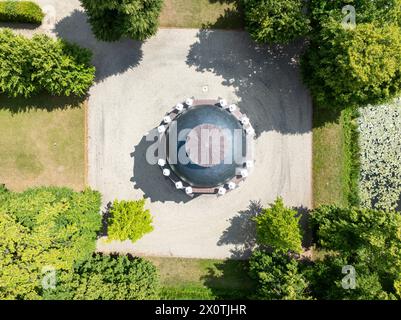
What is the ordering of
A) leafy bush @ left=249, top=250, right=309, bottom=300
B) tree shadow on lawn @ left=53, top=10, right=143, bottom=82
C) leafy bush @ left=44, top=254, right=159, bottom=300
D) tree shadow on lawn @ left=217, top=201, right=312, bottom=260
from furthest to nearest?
tree shadow on lawn @ left=217, top=201, right=312, bottom=260
tree shadow on lawn @ left=53, top=10, right=143, bottom=82
leafy bush @ left=249, top=250, right=309, bottom=300
leafy bush @ left=44, top=254, right=159, bottom=300

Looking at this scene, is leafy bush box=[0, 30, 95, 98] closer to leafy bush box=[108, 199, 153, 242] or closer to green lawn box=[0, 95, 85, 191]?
green lawn box=[0, 95, 85, 191]

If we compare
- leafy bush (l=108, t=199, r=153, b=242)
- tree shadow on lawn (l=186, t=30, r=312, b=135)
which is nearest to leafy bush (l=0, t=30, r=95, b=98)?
tree shadow on lawn (l=186, t=30, r=312, b=135)

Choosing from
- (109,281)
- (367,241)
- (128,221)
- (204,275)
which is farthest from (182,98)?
(367,241)

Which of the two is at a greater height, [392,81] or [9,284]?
[392,81]

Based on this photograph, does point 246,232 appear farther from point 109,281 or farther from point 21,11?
point 21,11

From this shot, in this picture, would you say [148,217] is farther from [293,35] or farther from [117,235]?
[293,35]
